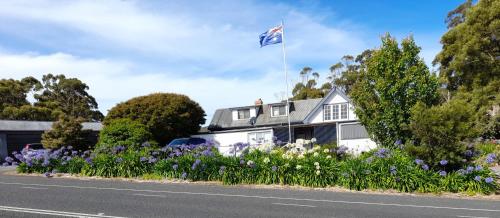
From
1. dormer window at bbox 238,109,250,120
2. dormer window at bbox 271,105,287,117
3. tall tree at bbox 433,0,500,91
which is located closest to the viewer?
tall tree at bbox 433,0,500,91

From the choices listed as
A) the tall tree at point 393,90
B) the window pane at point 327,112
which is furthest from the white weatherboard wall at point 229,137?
the tall tree at point 393,90

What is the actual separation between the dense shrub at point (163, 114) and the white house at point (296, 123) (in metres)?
2.02

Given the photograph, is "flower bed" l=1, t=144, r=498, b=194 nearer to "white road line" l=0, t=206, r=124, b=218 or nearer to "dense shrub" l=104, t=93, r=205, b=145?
"white road line" l=0, t=206, r=124, b=218

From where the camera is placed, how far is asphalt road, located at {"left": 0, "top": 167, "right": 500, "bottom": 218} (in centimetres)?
946

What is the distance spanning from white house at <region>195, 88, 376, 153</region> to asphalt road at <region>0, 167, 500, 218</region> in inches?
892

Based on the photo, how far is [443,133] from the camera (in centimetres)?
1386

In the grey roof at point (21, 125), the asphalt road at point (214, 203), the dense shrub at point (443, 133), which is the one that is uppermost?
the grey roof at point (21, 125)

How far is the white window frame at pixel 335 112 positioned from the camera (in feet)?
137

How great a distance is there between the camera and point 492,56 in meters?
31.7

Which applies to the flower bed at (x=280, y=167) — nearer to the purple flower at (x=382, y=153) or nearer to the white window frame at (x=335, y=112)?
the purple flower at (x=382, y=153)

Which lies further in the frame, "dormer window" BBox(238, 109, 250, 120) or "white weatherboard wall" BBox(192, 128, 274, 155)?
"dormer window" BBox(238, 109, 250, 120)

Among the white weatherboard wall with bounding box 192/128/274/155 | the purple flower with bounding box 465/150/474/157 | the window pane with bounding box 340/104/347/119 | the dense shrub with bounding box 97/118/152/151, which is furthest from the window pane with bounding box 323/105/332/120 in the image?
the purple flower with bounding box 465/150/474/157

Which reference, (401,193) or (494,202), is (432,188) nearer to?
(401,193)

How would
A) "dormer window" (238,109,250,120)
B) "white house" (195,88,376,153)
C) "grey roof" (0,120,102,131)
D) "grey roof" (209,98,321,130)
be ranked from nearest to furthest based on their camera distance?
"grey roof" (0,120,102,131) → "white house" (195,88,376,153) → "grey roof" (209,98,321,130) → "dormer window" (238,109,250,120)
